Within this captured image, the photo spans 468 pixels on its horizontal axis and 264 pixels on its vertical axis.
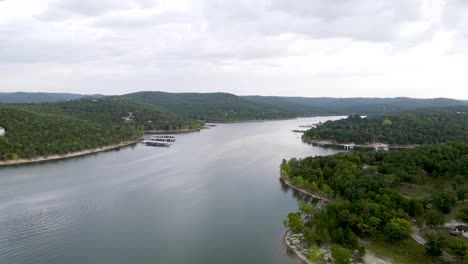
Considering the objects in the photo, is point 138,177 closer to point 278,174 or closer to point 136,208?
point 136,208

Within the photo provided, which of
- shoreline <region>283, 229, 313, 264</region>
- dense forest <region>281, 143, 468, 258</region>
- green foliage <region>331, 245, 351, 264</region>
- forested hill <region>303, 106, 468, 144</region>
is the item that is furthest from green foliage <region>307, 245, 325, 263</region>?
forested hill <region>303, 106, 468, 144</region>

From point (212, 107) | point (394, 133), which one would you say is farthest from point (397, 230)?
point (212, 107)

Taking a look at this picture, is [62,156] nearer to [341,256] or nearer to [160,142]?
[160,142]

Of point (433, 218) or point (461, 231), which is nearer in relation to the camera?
point (461, 231)

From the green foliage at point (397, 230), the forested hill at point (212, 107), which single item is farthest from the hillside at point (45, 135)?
the forested hill at point (212, 107)

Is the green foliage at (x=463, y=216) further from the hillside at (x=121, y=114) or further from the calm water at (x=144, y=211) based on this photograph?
the hillside at (x=121, y=114)

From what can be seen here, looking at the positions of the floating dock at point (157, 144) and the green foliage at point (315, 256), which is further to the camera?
the floating dock at point (157, 144)
